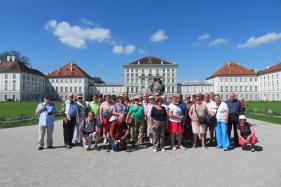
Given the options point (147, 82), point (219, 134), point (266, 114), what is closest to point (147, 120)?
point (219, 134)

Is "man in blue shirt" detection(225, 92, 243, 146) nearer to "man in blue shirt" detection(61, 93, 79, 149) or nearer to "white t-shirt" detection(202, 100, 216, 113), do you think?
"white t-shirt" detection(202, 100, 216, 113)

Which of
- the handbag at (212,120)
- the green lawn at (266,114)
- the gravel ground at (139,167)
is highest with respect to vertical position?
the handbag at (212,120)

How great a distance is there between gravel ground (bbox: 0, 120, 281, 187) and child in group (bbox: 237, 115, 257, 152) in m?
0.27

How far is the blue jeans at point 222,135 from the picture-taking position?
28.6 feet

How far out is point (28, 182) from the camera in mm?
5355

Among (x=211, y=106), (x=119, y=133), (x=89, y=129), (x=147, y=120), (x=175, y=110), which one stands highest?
(x=211, y=106)

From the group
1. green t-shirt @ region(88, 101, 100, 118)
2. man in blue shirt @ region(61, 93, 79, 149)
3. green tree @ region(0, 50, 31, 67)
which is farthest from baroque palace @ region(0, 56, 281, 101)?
man in blue shirt @ region(61, 93, 79, 149)

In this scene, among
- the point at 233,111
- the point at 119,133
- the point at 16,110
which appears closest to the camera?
the point at 119,133

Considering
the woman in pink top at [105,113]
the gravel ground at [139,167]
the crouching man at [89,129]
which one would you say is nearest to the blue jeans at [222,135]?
the gravel ground at [139,167]

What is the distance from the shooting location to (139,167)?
6512mm

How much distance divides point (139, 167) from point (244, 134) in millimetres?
4009

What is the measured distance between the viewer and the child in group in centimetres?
855

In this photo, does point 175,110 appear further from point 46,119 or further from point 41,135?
point 41,135

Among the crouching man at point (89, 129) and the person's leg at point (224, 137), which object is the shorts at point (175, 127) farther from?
the crouching man at point (89, 129)
